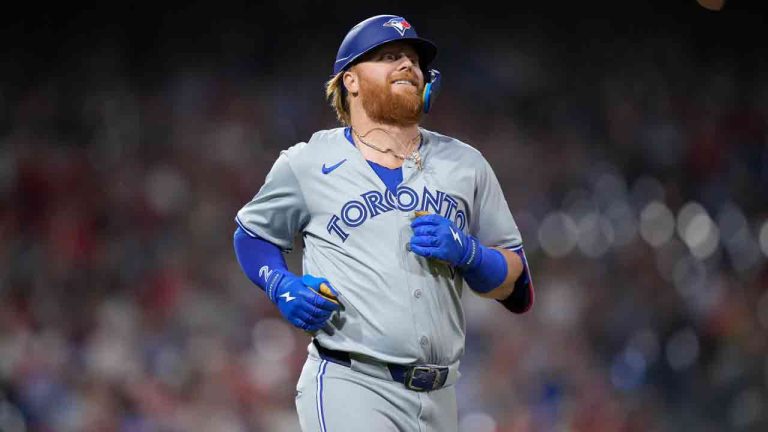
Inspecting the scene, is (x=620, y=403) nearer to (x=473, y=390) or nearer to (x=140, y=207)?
(x=473, y=390)

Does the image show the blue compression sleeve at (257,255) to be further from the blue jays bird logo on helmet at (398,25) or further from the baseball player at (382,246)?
the blue jays bird logo on helmet at (398,25)

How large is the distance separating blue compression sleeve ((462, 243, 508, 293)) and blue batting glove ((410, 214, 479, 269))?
51mm

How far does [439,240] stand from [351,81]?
50 centimetres

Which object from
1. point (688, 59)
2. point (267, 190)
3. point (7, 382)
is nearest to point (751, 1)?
point (688, 59)

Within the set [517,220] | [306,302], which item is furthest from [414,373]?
[517,220]

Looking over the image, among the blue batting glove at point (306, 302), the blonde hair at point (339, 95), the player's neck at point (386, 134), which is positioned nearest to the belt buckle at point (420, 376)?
the blue batting glove at point (306, 302)

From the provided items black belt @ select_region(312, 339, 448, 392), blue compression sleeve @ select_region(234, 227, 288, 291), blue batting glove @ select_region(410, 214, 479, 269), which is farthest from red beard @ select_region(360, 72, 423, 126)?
black belt @ select_region(312, 339, 448, 392)

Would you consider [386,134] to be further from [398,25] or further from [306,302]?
[306,302]

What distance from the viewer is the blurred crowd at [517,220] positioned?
420 centimetres

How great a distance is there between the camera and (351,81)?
2.26m

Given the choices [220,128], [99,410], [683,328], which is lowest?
[99,410]

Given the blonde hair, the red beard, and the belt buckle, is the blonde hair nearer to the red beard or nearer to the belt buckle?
the red beard

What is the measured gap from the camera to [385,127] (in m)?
2.22

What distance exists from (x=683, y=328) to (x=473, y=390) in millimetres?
1064
